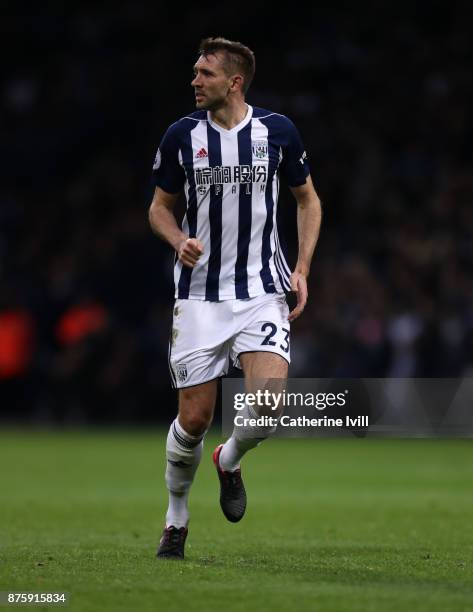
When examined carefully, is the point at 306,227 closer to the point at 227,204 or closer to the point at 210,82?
the point at 227,204

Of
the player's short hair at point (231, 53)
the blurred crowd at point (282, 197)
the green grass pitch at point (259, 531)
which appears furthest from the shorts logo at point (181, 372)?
the blurred crowd at point (282, 197)

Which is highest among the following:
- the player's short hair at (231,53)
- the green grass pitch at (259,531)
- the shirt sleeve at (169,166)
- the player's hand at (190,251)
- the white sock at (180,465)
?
the player's short hair at (231,53)

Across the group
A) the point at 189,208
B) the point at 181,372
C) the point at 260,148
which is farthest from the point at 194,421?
the point at 260,148

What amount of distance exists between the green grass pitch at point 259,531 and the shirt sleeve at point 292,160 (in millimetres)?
1913

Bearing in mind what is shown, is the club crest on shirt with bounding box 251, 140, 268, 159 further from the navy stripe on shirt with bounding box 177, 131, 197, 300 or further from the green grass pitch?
the green grass pitch

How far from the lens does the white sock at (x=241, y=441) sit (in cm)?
696

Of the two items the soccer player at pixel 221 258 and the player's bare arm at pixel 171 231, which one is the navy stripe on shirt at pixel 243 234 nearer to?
the soccer player at pixel 221 258

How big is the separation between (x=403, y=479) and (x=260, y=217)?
6.02 m

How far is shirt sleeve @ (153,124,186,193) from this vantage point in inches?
280

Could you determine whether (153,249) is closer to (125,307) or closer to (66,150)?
(125,307)

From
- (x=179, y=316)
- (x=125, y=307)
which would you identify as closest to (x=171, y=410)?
(x=125, y=307)

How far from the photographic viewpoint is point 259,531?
28.1 ft

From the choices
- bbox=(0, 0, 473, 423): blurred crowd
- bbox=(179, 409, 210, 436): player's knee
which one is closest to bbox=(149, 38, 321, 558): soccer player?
bbox=(179, 409, 210, 436): player's knee

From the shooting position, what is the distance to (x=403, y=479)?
1259 centimetres
